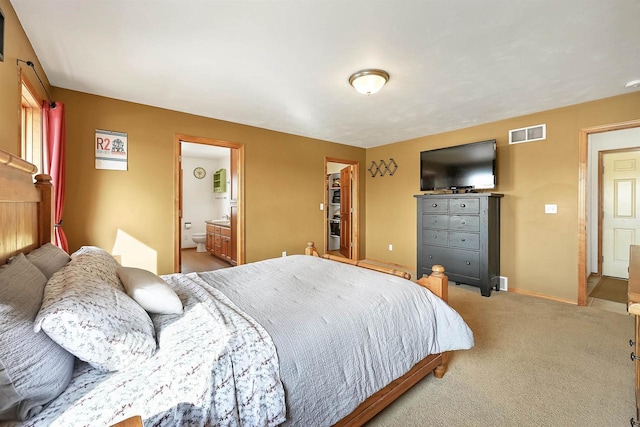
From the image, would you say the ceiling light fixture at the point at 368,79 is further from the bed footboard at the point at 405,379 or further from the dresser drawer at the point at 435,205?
the dresser drawer at the point at 435,205

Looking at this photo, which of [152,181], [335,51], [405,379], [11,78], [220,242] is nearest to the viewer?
[405,379]

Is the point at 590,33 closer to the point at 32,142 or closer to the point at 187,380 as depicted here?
the point at 187,380

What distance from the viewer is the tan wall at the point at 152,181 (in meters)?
3.04

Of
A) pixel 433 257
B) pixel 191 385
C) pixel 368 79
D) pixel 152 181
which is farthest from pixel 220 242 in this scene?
pixel 191 385

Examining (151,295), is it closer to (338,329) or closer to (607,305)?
(338,329)

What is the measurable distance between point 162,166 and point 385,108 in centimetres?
291

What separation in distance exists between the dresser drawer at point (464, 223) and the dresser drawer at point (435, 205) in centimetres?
17

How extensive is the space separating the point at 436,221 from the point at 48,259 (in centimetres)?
416

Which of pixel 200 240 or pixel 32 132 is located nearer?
pixel 32 132

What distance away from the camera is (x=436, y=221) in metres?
4.14

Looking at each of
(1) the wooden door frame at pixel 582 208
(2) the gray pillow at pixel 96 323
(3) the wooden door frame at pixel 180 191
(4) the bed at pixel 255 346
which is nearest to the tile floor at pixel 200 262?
(3) the wooden door frame at pixel 180 191

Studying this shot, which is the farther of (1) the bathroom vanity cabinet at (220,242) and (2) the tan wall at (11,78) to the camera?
(1) the bathroom vanity cabinet at (220,242)

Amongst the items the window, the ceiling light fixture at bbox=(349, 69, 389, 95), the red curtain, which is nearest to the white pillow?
the red curtain

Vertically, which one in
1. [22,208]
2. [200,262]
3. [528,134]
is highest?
[528,134]
